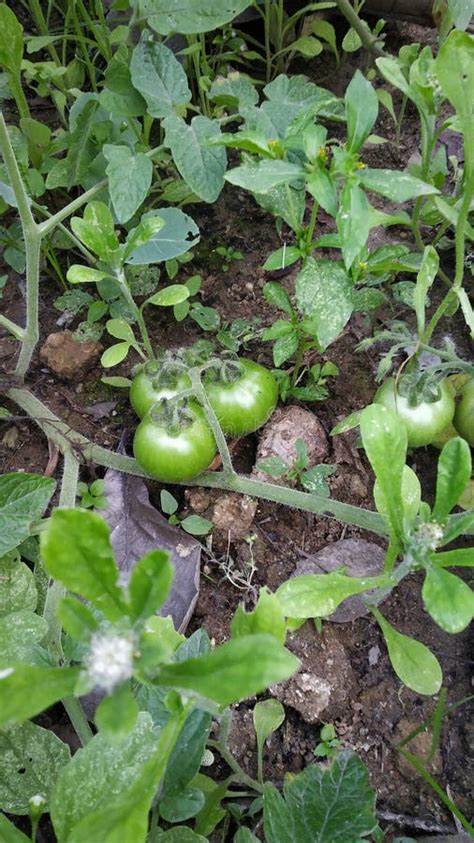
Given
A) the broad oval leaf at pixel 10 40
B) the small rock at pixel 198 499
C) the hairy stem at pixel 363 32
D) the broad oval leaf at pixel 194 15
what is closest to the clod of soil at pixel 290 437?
the small rock at pixel 198 499

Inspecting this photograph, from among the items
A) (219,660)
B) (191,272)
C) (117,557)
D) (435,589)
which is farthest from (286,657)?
(191,272)

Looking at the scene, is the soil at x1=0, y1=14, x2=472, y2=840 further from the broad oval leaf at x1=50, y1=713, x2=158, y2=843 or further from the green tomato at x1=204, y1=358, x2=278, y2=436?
the broad oval leaf at x1=50, y1=713, x2=158, y2=843

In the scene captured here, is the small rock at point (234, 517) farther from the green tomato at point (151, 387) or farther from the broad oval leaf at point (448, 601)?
the broad oval leaf at point (448, 601)

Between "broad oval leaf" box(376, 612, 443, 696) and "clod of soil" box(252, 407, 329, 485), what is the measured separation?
0.66m

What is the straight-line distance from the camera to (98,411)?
2109 millimetres

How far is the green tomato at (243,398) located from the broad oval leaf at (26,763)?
35.1 inches

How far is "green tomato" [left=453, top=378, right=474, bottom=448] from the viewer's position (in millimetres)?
1790

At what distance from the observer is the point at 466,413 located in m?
1.80

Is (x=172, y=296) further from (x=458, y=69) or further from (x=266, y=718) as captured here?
(x=266, y=718)

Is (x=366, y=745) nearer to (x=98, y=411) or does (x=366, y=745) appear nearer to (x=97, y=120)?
(x=98, y=411)

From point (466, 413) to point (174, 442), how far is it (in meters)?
0.77

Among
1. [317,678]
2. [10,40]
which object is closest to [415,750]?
[317,678]

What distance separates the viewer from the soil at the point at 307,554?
1625 mm

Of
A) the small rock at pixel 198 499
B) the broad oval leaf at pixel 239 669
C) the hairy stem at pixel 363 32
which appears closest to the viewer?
the broad oval leaf at pixel 239 669
